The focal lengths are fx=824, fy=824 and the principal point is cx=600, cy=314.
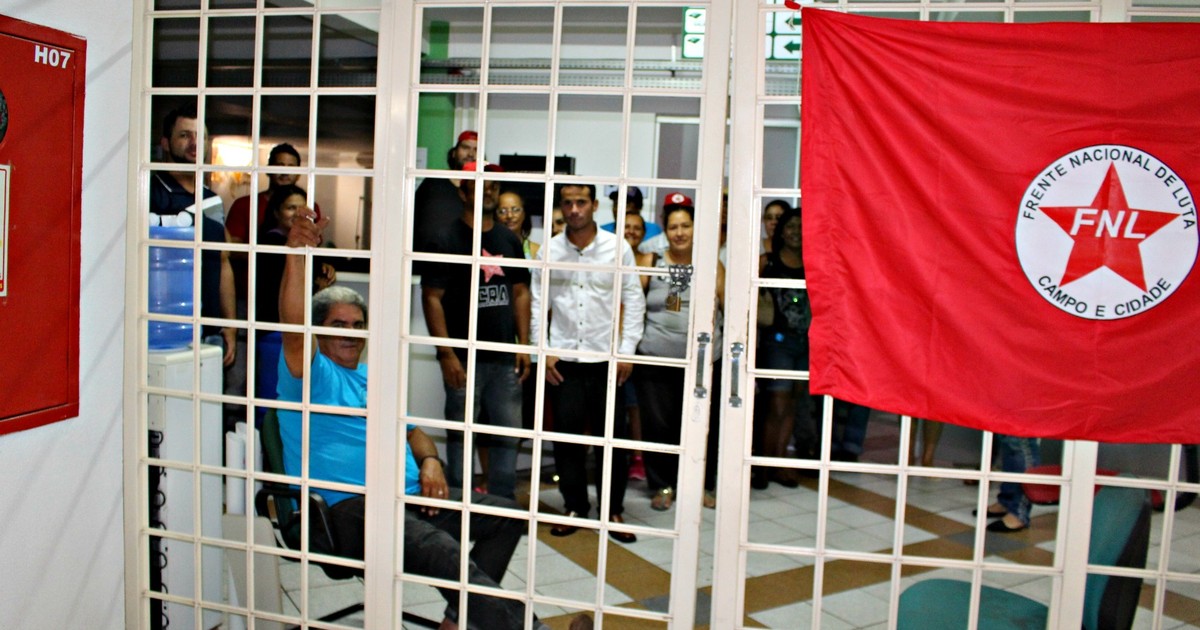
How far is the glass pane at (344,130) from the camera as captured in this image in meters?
7.70

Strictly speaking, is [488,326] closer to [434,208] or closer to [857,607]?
[434,208]

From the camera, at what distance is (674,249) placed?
14.5ft

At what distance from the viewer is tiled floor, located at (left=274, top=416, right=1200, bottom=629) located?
3.33 meters

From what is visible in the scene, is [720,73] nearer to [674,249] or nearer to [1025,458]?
[674,249]

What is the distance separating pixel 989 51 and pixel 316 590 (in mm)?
3124

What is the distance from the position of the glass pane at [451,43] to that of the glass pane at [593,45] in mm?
714

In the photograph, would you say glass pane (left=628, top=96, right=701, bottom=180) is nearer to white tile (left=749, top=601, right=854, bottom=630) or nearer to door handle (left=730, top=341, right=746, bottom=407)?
white tile (left=749, top=601, right=854, bottom=630)

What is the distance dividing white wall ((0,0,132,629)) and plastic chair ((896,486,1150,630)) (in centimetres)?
255

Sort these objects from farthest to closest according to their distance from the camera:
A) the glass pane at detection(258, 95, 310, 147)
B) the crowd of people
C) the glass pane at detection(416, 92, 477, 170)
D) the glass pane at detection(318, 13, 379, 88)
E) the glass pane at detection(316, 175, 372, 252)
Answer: the glass pane at detection(258, 95, 310, 147) < the glass pane at detection(316, 175, 372, 252) < the glass pane at detection(416, 92, 477, 170) < the glass pane at detection(318, 13, 379, 88) < the crowd of people

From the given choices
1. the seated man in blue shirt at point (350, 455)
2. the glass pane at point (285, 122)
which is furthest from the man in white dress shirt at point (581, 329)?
the glass pane at point (285, 122)

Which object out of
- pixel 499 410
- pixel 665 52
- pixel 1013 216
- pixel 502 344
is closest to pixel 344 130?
pixel 665 52

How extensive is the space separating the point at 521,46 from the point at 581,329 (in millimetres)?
3793

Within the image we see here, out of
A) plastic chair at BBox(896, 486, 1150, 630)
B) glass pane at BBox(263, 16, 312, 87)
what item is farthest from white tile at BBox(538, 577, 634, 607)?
glass pane at BBox(263, 16, 312, 87)

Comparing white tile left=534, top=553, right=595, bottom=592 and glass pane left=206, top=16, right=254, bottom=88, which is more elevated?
glass pane left=206, top=16, right=254, bottom=88
